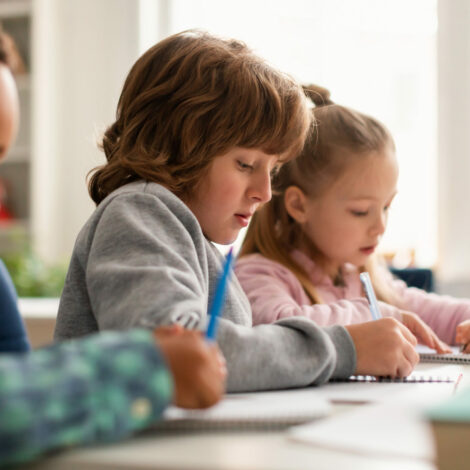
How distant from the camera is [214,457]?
46 cm

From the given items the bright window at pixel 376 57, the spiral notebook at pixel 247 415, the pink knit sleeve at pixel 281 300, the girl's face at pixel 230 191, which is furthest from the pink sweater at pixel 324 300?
the bright window at pixel 376 57

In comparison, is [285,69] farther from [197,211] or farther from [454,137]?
[454,137]

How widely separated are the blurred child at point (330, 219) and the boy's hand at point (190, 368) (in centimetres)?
75

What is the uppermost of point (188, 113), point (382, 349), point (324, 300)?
point (188, 113)

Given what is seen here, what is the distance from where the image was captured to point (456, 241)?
7.24 feet

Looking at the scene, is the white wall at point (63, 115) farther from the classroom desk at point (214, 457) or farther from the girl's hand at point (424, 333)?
the classroom desk at point (214, 457)

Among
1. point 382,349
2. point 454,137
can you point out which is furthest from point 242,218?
point 454,137

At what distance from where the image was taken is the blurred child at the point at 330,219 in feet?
4.37

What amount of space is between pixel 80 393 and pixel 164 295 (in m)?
0.25

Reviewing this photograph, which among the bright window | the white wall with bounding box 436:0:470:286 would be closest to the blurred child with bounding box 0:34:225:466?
the white wall with bounding box 436:0:470:286

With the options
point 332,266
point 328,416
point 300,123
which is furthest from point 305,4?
point 328,416

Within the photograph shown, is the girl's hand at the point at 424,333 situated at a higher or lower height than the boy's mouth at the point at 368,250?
lower

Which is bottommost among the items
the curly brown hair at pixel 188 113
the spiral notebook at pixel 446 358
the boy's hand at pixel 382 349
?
the spiral notebook at pixel 446 358

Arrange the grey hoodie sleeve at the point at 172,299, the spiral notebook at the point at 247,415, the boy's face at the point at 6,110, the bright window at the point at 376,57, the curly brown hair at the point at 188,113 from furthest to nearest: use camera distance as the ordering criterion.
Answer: the bright window at the point at 376,57, the curly brown hair at the point at 188,113, the boy's face at the point at 6,110, the grey hoodie sleeve at the point at 172,299, the spiral notebook at the point at 247,415
